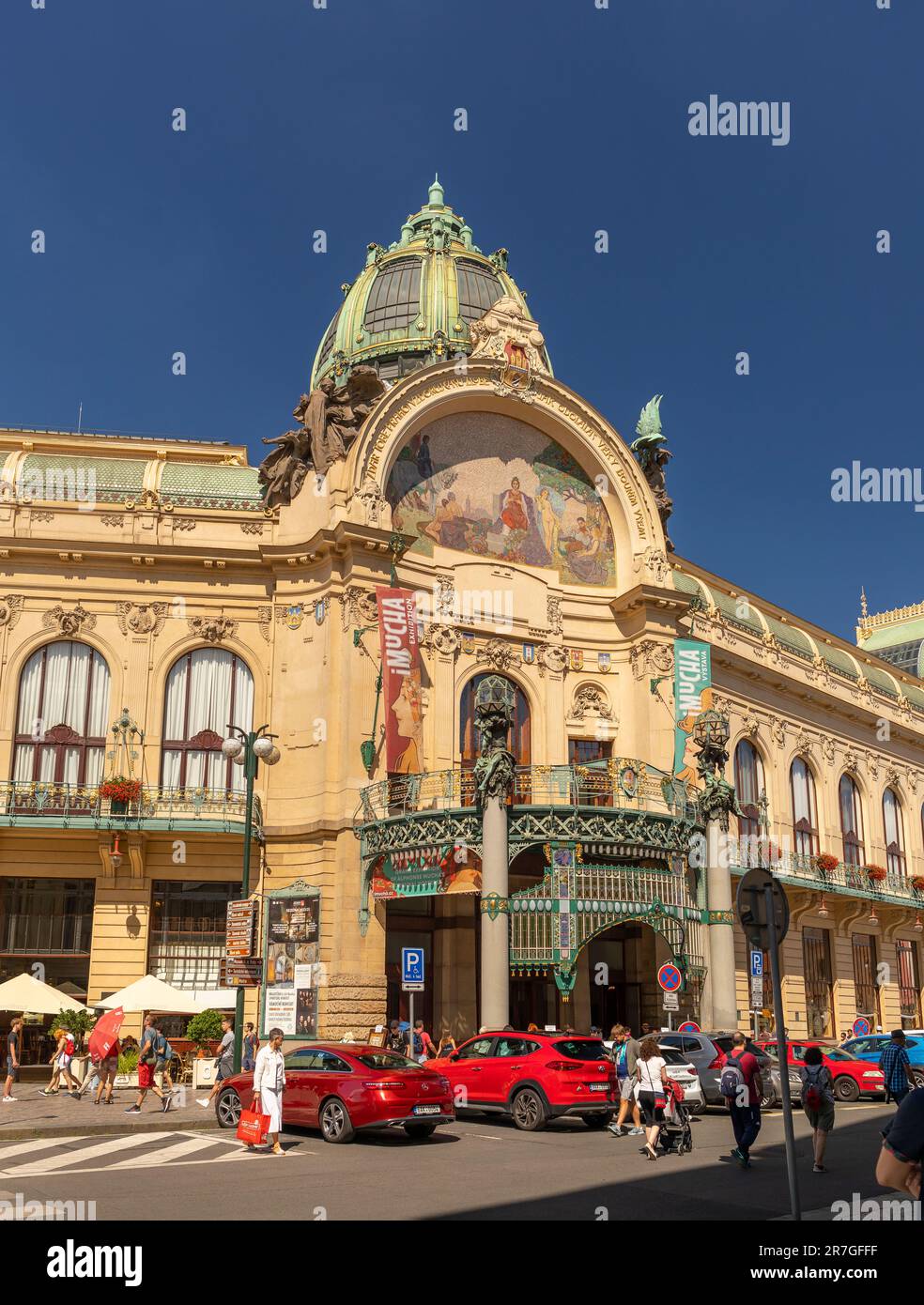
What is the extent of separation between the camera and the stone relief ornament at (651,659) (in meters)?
37.7

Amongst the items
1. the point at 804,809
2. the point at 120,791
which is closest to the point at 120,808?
the point at 120,791

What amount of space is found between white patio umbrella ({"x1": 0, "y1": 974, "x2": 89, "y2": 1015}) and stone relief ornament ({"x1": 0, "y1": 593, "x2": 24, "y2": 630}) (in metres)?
10.4

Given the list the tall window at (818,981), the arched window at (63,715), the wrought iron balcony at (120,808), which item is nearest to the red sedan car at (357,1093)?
the wrought iron balcony at (120,808)

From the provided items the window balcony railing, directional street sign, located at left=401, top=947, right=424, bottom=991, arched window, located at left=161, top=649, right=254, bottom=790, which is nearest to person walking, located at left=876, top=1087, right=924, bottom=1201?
directional street sign, located at left=401, top=947, right=424, bottom=991

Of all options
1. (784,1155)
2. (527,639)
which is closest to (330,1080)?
(784,1155)

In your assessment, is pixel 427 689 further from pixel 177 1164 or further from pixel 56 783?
pixel 177 1164

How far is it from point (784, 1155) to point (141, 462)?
1058 inches

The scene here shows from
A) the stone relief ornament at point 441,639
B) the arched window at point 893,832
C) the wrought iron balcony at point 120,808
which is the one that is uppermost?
the stone relief ornament at point 441,639

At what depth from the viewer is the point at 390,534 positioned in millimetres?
33312

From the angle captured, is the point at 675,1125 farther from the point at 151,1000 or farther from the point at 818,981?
the point at 818,981

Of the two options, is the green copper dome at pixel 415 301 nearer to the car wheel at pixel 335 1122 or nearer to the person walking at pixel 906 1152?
the car wheel at pixel 335 1122

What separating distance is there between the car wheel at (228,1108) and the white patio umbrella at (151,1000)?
6232mm

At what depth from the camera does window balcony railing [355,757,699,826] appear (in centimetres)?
3070

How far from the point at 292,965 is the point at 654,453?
19983 mm
